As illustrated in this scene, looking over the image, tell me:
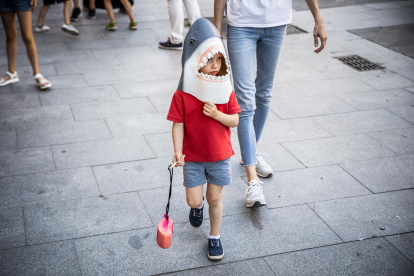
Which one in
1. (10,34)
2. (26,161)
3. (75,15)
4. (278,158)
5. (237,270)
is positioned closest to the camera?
(237,270)

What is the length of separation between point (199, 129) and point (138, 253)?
898mm

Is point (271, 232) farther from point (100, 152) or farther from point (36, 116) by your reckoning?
point (36, 116)

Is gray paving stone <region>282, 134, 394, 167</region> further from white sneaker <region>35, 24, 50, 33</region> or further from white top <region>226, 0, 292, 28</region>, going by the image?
white sneaker <region>35, 24, 50, 33</region>

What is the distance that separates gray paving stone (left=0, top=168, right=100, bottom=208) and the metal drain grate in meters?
4.26

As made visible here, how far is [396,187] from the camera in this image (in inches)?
141

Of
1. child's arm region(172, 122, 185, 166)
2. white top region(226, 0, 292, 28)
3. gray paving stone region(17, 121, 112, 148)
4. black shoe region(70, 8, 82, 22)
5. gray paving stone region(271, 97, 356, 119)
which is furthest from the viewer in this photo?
black shoe region(70, 8, 82, 22)

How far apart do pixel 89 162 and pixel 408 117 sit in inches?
131

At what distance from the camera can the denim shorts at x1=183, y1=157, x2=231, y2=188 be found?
268 cm

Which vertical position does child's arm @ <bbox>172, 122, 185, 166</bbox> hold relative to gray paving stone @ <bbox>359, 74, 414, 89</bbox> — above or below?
above

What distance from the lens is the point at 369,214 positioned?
3244 millimetres

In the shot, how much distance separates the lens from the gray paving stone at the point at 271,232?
2.90 meters

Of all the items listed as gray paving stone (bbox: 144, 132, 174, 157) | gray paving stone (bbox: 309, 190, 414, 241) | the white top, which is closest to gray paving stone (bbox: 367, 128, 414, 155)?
gray paving stone (bbox: 309, 190, 414, 241)

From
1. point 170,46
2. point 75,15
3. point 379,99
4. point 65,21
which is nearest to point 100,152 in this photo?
point 379,99

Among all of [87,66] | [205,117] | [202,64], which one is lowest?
[87,66]
